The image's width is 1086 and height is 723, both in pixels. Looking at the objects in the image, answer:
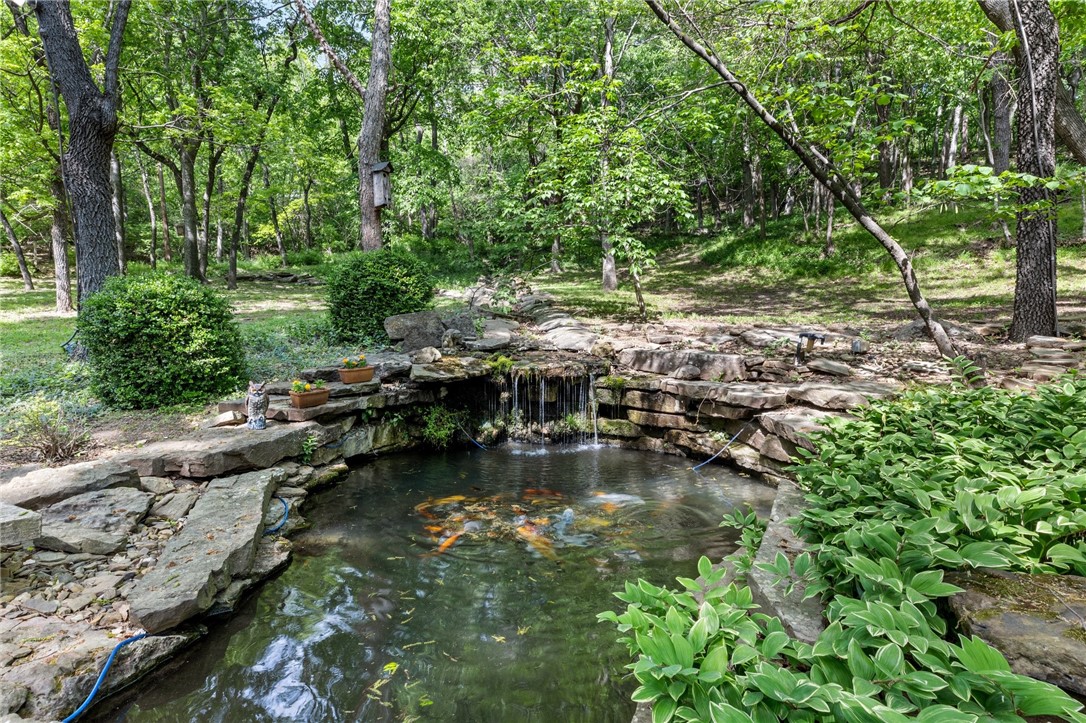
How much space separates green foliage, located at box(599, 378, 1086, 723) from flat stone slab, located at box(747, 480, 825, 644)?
0.65 ft

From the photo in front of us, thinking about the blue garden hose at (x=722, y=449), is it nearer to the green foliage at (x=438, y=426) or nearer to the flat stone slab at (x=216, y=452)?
the green foliage at (x=438, y=426)

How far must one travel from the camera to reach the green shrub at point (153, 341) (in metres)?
5.64

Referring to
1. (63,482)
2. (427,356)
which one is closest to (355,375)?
(427,356)

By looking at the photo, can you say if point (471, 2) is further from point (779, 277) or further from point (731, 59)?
point (779, 277)

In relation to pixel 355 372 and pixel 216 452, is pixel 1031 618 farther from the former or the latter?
pixel 355 372

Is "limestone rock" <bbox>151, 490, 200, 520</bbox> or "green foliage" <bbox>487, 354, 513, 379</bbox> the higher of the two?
"green foliage" <bbox>487, 354, 513, 379</bbox>

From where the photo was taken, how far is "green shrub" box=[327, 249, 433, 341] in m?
8.64

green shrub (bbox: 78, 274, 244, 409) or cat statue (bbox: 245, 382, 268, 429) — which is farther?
green shrub (bbox: 78, 274, 244, 409)

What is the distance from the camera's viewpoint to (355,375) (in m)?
6.46

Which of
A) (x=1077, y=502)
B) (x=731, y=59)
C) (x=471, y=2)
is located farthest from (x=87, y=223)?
(x=471, y=2)

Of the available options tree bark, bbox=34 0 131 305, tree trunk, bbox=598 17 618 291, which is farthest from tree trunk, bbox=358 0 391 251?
tree trunk, bbox=598 17 618 291

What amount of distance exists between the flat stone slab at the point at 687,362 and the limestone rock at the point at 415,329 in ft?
9.99

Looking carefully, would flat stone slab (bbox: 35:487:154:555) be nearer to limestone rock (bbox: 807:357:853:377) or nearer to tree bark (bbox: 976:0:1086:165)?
limestone rock (bbox: 807:357:853:377)

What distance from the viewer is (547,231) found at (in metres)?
10.1
